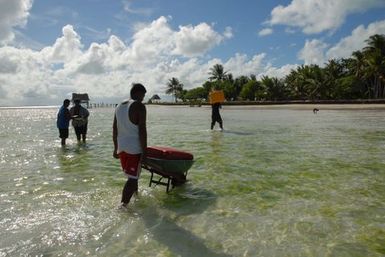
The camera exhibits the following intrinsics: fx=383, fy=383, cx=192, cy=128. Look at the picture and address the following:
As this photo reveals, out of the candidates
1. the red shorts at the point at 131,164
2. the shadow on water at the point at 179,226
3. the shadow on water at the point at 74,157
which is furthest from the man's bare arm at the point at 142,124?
the shadow on water at the point at 74,157

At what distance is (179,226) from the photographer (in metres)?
5.31

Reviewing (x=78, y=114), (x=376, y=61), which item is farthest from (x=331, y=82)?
(x=78, y=114)

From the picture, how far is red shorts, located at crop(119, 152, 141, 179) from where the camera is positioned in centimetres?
571

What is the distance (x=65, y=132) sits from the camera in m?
14.0

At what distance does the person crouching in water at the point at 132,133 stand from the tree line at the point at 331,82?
44863mm

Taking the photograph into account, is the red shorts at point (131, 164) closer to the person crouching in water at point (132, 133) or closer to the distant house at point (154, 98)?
the person crouching in water at point (132, 133)

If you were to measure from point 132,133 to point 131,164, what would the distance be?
18.4 inches

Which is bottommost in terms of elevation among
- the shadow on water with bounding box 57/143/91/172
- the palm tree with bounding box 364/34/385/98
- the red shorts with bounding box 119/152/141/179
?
the shadow on water with bounding box 57/143/91/172

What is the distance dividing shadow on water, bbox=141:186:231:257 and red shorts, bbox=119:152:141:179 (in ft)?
2.11

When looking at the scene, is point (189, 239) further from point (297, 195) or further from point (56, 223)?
point (297, 195)

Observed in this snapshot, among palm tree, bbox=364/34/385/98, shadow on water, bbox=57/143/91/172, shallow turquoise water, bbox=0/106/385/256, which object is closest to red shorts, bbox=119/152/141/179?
shallow turquoise water, bbox=0/106/385/256

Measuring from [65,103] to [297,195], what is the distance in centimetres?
923

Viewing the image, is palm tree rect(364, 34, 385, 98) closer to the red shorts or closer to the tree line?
the tree line

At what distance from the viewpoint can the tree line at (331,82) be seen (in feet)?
201
